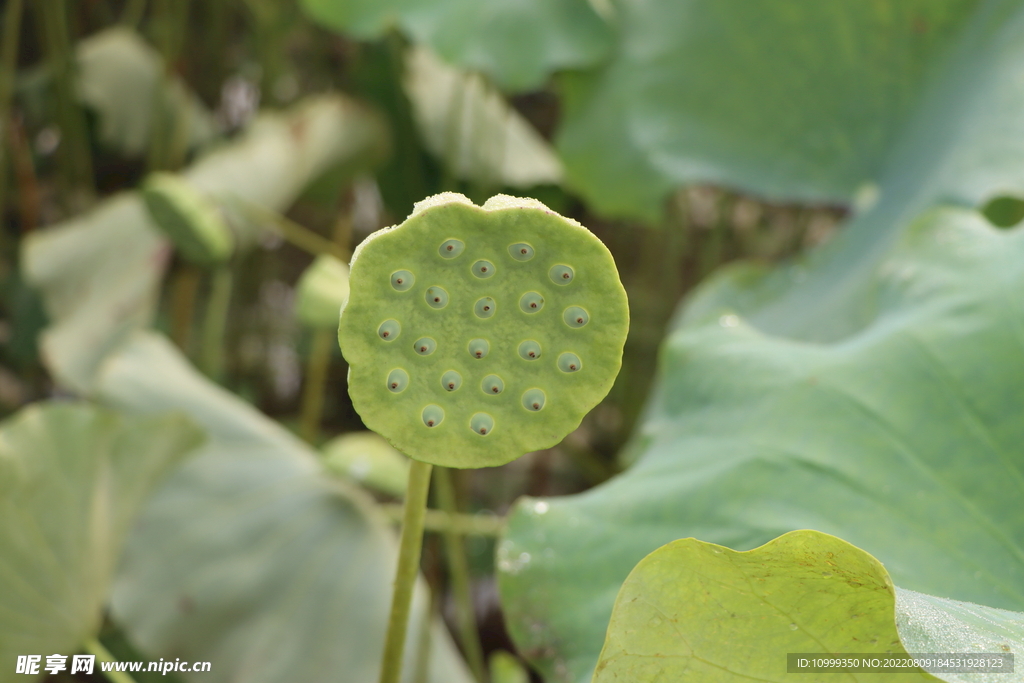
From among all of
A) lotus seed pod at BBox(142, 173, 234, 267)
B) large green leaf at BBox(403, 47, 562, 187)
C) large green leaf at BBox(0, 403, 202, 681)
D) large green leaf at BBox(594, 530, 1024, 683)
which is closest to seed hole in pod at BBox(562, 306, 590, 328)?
large green leaf at BBox(594, 530, 1024, 683)

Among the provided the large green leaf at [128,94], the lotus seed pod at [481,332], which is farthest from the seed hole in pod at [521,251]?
the large green leaf at [128,94]

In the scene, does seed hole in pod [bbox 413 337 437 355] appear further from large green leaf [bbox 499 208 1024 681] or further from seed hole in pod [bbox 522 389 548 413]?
large green leaf [bbox 499 208 1024 681]

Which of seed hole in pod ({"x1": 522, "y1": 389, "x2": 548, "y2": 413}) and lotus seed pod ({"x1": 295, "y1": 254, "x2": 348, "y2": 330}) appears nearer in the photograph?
seed hole in pod ({"x1": 522, "y1": 389, "x2": 548, "y2": 413})

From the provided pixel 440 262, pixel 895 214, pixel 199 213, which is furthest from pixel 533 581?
pixel 895 214

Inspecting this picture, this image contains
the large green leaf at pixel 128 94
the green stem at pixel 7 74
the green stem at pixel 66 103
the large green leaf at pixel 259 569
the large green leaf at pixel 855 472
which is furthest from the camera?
the large green leaf at pixel 128 94

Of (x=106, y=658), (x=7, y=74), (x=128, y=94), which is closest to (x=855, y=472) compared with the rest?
(x=106, y=658)

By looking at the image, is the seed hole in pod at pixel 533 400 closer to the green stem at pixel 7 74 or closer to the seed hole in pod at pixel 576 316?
the seed hole in pod at pixel 576 316

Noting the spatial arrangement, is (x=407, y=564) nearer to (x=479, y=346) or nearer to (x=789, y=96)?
(x=479, y=346)
